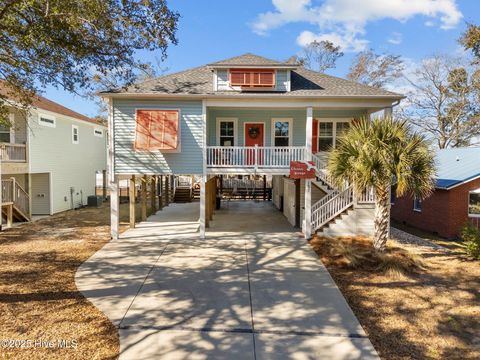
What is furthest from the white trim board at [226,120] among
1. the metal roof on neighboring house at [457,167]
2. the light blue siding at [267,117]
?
the metal roof on neighboring house at [457,167]

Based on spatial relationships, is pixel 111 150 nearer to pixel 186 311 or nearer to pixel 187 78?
pixel 187 78

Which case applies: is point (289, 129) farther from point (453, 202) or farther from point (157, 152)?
point (453, 202)

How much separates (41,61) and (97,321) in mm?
8242

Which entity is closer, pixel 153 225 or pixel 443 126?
pixel 153 225

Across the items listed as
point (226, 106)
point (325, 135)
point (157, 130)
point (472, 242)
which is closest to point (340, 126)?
point (325, 135)

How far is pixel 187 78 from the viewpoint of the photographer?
13.5 meters

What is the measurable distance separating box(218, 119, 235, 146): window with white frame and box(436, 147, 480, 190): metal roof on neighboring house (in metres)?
9.19

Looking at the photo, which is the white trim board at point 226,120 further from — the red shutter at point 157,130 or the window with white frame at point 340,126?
the window with white frame at point 340,126

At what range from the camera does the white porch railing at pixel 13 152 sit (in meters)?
14.8

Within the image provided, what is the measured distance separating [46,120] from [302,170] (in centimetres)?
1586

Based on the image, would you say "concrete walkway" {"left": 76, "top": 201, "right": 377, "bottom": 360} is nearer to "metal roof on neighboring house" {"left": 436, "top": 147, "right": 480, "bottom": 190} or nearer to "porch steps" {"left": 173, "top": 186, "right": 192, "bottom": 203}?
"metal roof on neighboring house" {"left": 436, "top": 147, "right": 480, "bottom": 190}

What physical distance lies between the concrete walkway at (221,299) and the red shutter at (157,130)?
155 inches

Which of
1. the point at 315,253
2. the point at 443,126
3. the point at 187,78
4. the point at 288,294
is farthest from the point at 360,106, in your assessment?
the point at 443,126

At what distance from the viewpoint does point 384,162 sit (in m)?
9.24
